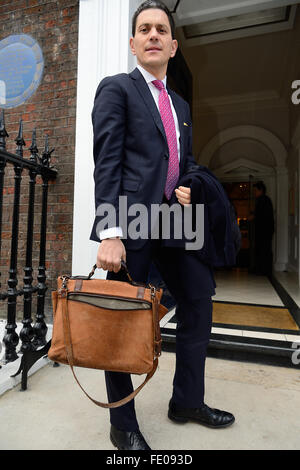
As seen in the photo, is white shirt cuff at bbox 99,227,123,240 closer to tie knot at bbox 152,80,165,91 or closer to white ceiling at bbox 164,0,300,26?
tie knot at bbox 152,80,165,91

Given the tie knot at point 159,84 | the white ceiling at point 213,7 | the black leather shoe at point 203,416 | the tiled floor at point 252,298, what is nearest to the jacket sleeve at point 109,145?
the tie knot at point 159,84

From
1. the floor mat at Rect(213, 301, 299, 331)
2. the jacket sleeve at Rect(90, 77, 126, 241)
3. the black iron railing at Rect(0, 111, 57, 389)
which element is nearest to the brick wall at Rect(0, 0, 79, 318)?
the black iron railing at Rect(0, 111, 57, 389)

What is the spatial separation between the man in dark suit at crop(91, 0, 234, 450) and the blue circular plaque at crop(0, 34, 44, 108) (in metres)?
1.71

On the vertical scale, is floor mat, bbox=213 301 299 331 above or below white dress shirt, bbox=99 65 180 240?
below

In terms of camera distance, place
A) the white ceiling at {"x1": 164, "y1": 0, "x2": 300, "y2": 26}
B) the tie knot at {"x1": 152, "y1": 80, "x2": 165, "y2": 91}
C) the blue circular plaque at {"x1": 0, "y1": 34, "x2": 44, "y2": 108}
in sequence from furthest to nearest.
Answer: the white ceiling at {"x1": 164, "y1": 0, "x2": 300, "y2": 26} < the blue circular plaque at {"x1": 0, "y1": 34, "x2": 44, "y2": 108} < the tie knot at {"x1": 152, "y1": 80, "x2": 165, "y2": 91}

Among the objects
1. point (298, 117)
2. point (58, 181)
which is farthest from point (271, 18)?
point (58, 181)

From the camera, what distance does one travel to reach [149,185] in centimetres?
123

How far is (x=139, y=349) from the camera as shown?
1.10 meters

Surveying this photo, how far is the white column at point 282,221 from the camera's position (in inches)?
311

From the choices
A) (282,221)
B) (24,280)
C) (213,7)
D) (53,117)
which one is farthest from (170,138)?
(282,221)

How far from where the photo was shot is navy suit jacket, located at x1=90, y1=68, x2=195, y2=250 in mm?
1185

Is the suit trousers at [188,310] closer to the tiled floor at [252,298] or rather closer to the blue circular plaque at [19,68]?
the tiled floor at [252,298]
